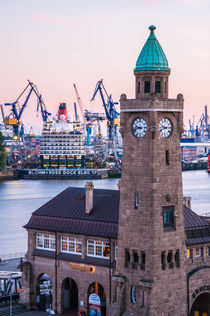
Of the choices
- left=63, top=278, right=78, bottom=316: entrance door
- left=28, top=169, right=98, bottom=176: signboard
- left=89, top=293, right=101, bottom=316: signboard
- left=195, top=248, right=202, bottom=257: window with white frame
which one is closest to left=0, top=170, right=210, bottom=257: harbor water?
left=63, top=278, right=78, bottom=316: entrance door

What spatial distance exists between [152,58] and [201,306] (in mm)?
10263

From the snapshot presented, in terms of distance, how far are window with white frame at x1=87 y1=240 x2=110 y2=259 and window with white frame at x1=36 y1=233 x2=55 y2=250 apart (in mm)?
2141

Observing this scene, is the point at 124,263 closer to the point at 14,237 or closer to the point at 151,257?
the point at 151,257

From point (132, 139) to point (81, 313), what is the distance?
759 centimetres

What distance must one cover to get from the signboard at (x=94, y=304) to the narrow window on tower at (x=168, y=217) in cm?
462

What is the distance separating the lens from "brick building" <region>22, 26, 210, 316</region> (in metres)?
24.8

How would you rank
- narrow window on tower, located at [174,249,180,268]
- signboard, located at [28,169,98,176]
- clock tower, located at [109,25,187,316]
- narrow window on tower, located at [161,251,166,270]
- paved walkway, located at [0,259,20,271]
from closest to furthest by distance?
clock tower, located at [109,25,187,316] < narrow window on tower, located at [161,251,166,270] < narrow window on tower, located at [174,249,180,268] < paved walkway, located at [0,259,20,271] < signboard, located at [28,169,98,176]

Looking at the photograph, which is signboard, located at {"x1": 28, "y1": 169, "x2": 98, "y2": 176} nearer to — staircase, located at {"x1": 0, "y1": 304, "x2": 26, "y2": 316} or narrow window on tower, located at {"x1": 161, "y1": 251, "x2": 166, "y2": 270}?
staircase, located at {"x1": 0, "y1": 304, "x2": 26, "y2": 316}

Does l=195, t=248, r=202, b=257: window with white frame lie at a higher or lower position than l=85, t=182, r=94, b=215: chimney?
lower

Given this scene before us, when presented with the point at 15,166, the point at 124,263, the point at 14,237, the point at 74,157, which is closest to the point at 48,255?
the point at 124,263

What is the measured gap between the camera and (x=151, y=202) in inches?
971

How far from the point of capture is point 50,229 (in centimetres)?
2970

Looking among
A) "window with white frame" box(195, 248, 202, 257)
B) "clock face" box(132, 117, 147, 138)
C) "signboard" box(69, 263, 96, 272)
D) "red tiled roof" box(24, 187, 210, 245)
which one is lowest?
"signboard" box(69, 263, 96, 272)

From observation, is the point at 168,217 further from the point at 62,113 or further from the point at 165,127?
the point at 62,113
